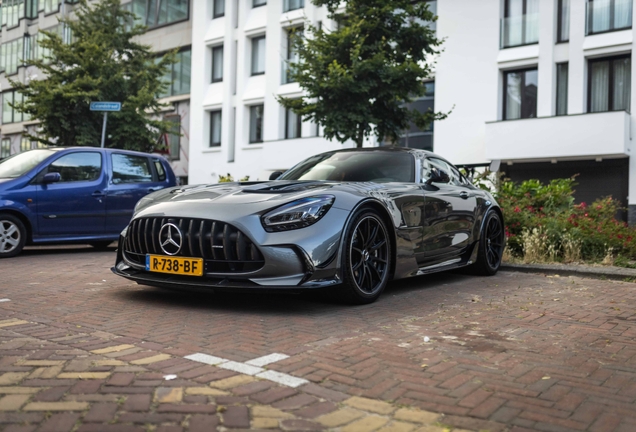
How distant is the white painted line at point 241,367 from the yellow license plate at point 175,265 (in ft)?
5.45

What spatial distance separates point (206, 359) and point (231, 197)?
200cm

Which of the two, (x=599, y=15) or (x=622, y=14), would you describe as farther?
(x=599, y=15)

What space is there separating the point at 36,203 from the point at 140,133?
1304cm

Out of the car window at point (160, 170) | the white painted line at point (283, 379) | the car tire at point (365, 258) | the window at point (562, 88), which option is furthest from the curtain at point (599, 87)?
the white painted line at point (283, 379)

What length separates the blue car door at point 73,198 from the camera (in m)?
10.1

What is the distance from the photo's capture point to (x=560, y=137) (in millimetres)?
21547

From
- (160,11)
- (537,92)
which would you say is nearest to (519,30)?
(537,92)

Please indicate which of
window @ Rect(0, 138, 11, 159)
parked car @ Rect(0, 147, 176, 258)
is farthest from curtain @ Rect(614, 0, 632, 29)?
window @ Rect(0, 138, 11, 159)

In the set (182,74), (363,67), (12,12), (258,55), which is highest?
(12,12)

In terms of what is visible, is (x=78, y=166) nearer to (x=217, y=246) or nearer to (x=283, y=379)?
(x=217, y=246)

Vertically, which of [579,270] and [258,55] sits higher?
[258,55]

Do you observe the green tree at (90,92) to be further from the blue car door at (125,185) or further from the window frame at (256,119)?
the blue car door at (125,185)

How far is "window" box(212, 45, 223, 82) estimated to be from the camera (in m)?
33.2

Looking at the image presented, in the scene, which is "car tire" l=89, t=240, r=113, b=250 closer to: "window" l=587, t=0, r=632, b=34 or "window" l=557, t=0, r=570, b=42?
"window" l=557, t=0, r=570, b=42
